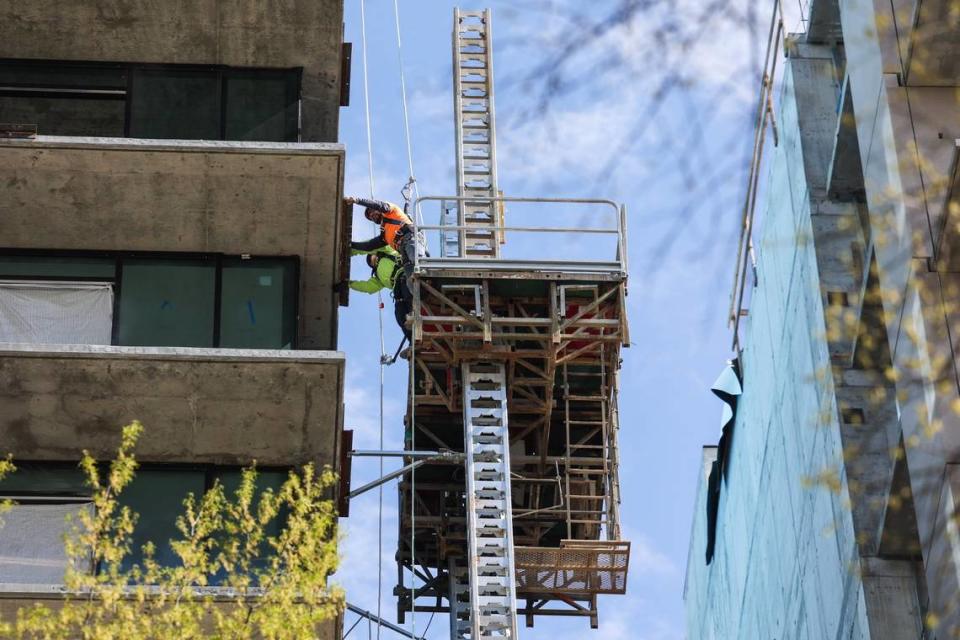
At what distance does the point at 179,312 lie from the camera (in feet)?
78.7

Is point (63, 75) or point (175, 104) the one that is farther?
point (63, 75)

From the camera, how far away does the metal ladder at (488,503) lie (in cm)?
3506

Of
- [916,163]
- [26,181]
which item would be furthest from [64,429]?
[916,163]

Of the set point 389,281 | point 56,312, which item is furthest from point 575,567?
point 56,312

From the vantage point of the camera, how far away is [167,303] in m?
24.1

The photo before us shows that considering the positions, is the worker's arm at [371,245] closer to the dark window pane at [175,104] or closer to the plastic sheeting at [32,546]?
the dark window pane at [175,104]

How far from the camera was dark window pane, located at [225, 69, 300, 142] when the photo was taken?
25359 millimetres

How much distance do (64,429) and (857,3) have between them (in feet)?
35.6

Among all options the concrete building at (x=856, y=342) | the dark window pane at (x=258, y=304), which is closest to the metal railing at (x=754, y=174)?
the concrete building at (x=856, y=342)

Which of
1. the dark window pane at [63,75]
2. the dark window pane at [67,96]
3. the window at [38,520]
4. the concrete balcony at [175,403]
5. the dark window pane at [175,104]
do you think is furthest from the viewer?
the dark window pane at [63,75]

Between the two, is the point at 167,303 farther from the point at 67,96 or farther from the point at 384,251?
the point at 384,251

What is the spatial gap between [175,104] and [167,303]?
3.09m

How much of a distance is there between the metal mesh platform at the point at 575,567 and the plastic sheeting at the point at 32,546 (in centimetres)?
1652

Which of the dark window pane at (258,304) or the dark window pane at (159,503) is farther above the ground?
the dark window pane at (258,304)
